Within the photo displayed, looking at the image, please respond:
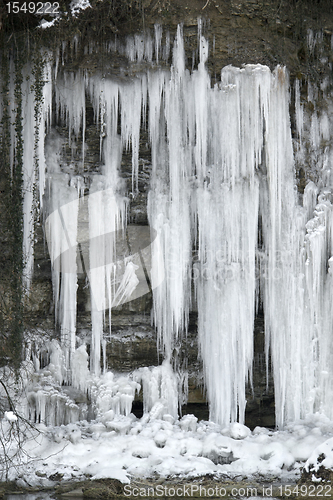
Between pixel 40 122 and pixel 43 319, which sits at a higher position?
pixel 40 122

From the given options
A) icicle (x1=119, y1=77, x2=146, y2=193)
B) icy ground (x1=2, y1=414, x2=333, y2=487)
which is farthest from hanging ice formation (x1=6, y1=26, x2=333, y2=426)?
icy ground (x1=2, y1=414, x2=333, y2=487)

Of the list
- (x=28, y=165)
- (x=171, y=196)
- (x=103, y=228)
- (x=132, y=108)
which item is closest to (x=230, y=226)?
(x=171, y=196)

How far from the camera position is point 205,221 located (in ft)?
27.5

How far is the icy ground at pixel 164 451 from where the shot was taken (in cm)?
704

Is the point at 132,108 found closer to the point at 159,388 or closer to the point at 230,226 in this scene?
the point at 230,226

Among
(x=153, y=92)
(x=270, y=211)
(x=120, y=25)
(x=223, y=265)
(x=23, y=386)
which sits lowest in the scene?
(x=23, y=386)

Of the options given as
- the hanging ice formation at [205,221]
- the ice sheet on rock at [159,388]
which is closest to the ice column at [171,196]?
the hanging ice formation at [205,221]

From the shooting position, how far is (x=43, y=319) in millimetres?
8812

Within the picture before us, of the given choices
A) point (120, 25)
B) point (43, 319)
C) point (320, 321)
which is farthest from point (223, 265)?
point (120, 25)

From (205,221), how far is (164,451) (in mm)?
3132

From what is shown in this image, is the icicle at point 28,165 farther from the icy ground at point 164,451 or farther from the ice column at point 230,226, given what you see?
the ice column at point 230,226

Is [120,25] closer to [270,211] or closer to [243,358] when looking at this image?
[270,211]

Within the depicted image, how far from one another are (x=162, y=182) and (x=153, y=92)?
1.29 meters

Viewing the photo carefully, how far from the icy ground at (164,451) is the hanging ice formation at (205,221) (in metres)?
0.43
